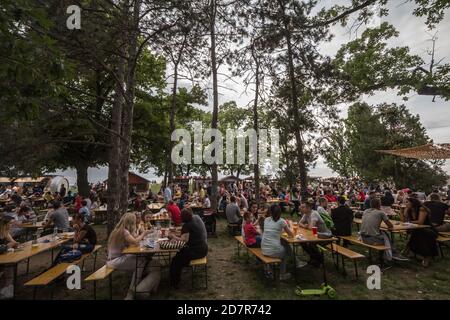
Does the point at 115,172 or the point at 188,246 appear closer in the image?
the point at 188,246

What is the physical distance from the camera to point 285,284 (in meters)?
5.13

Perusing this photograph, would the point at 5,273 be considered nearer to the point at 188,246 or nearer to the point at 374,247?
the point at 188,246

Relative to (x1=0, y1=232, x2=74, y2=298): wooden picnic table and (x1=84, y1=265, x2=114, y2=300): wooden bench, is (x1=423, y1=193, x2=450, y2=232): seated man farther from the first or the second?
(x1=0, y1=232, x2=74, y2=298): wooden picnic table

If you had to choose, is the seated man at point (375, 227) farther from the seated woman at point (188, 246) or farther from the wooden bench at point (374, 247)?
the seated woman at point (188, 246)

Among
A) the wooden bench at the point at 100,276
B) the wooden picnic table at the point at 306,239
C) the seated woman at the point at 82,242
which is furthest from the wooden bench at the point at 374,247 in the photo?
the seated woman at the point at 82,242

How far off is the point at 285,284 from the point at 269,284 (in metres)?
0.33

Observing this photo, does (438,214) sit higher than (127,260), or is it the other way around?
(438,214)

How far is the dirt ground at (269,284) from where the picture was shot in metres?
4.66

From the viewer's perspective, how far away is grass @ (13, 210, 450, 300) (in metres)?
4.64

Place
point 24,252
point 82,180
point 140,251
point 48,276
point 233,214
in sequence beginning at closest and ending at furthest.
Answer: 1. point 48,276
2. point 140,251
3. point 24,252
4. point 233,214
5. point 82,180

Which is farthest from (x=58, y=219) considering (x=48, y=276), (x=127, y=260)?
(x=127, y=260)

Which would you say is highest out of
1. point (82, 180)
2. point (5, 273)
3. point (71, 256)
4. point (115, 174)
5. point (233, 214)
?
point (115, 174)

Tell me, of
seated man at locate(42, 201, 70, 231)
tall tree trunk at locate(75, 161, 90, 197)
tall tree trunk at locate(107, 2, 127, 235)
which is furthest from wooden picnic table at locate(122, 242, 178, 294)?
tall tree trunk at locate(75, 161, 90, 197)

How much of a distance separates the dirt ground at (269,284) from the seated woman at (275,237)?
1.80 ft
